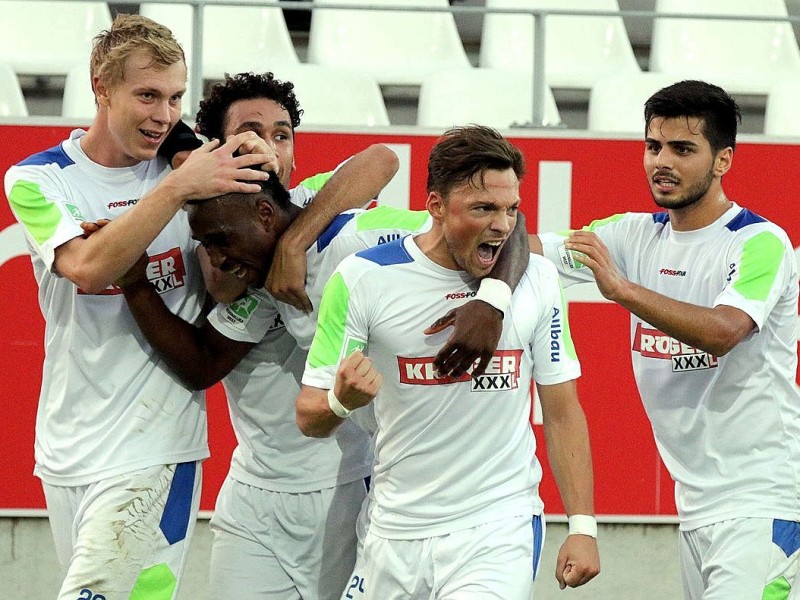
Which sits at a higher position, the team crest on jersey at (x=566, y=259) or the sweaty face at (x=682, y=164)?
the sweaty face at (x=682, y=164)

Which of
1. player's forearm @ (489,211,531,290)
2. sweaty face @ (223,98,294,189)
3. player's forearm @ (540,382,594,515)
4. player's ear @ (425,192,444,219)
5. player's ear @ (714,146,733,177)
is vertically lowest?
player's forearm @ (540,382,594,515)

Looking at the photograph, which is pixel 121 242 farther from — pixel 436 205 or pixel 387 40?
pixel 387 40

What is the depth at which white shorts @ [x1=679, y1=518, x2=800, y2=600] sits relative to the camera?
3711 mm

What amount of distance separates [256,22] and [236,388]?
3.76 meters

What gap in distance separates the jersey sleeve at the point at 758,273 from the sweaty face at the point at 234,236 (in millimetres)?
1295

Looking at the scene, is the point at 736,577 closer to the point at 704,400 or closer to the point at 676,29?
the point at 704,400

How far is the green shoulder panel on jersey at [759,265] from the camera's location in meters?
3.71

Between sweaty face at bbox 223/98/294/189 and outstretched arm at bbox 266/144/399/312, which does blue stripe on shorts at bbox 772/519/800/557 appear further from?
sweaty face at bbox 223/98/294/189

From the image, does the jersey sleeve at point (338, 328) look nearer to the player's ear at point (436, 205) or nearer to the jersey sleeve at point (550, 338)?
the player's ear at point (436, 205)

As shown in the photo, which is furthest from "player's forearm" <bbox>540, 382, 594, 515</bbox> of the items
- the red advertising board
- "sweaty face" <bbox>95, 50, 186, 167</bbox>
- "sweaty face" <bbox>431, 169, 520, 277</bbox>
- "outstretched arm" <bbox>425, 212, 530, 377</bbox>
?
the red advertising board

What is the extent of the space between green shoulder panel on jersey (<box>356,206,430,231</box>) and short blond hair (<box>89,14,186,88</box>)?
681 millimetres

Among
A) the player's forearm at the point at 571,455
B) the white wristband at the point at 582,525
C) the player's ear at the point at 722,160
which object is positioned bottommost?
the white wristband at the point at 582,525

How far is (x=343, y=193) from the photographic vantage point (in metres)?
3.70

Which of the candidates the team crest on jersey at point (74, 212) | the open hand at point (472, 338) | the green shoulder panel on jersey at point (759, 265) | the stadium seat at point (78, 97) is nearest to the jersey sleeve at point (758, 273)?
the green shoulder panel on jersey at point (759, 265)
